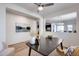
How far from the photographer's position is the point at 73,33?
2.79m

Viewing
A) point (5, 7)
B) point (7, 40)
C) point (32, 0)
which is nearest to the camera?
point (32, 0)

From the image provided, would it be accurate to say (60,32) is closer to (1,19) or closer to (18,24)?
(18,24)

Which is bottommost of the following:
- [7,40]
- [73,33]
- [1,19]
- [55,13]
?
[7,40]

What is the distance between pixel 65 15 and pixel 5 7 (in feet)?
5.61

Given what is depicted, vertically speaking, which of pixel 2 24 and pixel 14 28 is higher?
pixel 2 24

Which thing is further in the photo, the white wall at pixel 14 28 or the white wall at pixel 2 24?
the white wall at pixel 2 24

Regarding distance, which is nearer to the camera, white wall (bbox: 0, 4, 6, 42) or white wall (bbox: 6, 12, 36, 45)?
white wall (bbox: 6, 12, 36, 45)

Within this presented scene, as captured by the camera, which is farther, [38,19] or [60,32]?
[38,19]

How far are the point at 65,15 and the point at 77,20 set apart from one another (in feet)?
2.48

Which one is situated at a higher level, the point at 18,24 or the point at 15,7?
the point at 15,7

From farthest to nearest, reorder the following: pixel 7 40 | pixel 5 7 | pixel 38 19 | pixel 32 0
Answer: pixel 38 19, pixel 7 40, pixel 5 7, pixel 32 0

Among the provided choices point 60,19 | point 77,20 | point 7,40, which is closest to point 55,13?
point 60,19

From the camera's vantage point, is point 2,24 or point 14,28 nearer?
point 14,28

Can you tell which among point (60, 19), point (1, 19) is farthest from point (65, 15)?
point (1, 19)
